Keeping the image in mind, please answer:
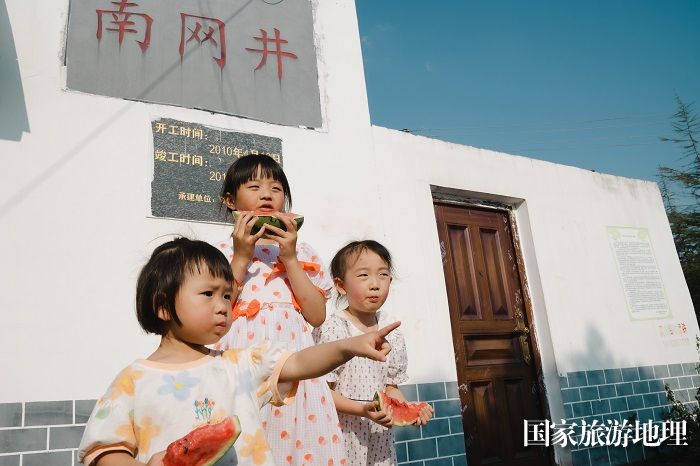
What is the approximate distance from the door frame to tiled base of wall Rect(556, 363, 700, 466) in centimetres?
18

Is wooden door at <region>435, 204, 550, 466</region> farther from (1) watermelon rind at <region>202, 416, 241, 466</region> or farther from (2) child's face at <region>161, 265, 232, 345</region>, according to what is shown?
(1) watermelon rind at <region>202, 416, 241, 466</region>

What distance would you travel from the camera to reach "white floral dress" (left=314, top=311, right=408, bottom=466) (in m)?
2.43

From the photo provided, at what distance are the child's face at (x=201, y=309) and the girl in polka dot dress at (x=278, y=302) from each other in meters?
0.46

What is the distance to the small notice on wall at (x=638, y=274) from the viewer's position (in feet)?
18.6

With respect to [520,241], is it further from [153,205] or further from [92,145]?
[92,145]

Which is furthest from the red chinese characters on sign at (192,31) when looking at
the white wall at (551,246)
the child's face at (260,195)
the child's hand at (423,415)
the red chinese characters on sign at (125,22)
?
the child's hand at (423,415)

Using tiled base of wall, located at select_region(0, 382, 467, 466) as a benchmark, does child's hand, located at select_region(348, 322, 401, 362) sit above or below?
above

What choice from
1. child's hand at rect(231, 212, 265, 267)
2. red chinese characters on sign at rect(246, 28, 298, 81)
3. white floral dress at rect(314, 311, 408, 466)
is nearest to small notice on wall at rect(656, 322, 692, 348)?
white floral dress at rect(314, 311, 408, 466)

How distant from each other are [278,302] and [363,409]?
0.54m

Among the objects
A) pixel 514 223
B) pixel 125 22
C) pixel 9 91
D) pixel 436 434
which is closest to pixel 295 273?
pixel 9 91

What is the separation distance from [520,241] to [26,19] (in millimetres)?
4280

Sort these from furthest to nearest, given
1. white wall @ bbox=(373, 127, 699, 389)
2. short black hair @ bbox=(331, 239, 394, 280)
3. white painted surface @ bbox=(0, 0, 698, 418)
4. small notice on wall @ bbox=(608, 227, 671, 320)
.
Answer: small notice on wall @ bbox=(608, 227, 671, 320) → white wall @ bbox=(373, 127, 699, 389) → white painted surface @ bbox=(0, 0, 698, 418) → short black hair @ bbox=(331, 239, 394, 280)

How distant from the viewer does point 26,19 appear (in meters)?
3.36

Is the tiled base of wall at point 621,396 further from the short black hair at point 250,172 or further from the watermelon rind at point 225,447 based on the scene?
the watermelon rind at point 225,447
